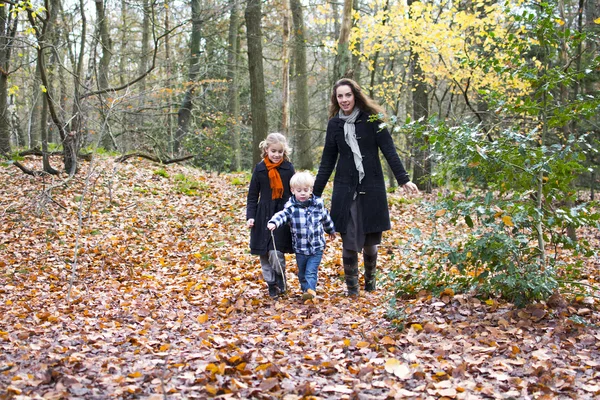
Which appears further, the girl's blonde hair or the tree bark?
the tree bark

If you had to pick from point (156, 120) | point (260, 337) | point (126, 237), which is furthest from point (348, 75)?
point (156, 120)

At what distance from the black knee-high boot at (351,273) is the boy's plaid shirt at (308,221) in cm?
33

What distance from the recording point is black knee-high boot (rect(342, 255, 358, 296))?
5.37 meters

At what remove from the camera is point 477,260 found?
4.24m

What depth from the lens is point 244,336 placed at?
13.7 feet

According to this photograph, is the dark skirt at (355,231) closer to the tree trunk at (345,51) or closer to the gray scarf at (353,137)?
the gray scarf at (353,137)

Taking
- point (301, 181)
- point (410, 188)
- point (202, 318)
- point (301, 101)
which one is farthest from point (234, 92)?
point (202, 318)

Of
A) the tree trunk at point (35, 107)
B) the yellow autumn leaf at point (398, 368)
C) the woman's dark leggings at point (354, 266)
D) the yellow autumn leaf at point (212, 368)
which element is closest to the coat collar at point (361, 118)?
the woman's dark leggings at point (354, 266)

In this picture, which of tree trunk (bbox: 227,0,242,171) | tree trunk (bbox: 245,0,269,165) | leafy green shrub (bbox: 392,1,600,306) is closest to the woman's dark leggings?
leafy green shrub (bbox: 392,1,600,306)

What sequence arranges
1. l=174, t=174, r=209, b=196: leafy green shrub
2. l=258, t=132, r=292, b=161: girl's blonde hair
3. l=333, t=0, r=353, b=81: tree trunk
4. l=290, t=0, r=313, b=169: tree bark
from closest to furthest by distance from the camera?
l=258, t=132, r=292, b=161: girl's blonde hair < l=333, t=0, r=353, b=81: tree trunk < l=174, t=174, r=209, b=196: leafy green shrub < l=290, t=0, r=313, b=169: tree bark

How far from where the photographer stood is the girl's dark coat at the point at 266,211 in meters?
5.47

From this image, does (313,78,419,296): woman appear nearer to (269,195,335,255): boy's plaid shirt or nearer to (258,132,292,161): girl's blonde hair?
(269,195,335,255): boy's plaid shirt

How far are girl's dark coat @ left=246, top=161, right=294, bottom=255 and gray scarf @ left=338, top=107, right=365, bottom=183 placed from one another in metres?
0.70

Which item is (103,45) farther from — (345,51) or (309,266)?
(309,266)
